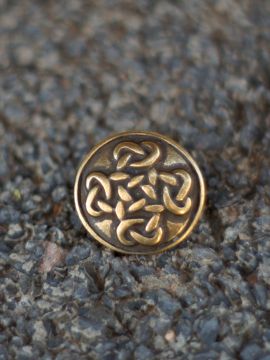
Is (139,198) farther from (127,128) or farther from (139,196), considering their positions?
(127,128)

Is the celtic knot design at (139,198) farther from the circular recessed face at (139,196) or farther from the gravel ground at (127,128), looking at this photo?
the gravel ground at (127,128)

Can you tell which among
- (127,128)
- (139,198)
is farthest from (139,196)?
(127,128)

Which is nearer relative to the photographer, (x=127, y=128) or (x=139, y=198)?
(x=139, y=198)

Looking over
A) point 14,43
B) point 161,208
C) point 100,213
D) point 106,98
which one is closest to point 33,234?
point 100,213

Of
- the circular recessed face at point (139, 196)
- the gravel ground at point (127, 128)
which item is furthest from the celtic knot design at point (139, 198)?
the gravel ground at point (127, 128)

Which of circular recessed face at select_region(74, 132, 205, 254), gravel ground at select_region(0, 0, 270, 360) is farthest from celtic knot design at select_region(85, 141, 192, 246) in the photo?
gravel ground at select_region(0, 0, 270, 360)

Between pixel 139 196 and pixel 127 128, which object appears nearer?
pixel 139 196
